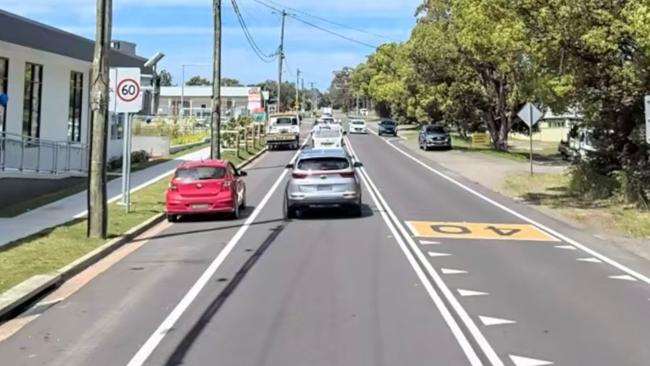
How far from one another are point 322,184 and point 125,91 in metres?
5.08

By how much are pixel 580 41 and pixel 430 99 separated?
114 ft

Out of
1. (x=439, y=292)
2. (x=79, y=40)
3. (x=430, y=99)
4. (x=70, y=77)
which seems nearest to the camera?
(x=439, y=292)

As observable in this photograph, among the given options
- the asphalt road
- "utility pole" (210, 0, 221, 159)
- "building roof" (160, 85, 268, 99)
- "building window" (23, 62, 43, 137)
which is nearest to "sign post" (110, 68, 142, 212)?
the asphalt road

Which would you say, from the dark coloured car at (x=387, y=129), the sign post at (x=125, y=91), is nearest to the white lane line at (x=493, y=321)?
the sign post at (x=125, y=91)

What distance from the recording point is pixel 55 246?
13352mm

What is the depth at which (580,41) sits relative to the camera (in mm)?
19109

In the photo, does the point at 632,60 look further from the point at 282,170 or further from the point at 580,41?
the point at 282,170

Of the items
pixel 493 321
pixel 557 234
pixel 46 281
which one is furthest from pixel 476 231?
pixel 46 281

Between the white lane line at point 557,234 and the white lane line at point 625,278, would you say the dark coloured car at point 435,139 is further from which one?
Answer: the white lane line at point 625,278

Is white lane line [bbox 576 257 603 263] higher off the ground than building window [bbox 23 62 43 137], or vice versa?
building window [bbox 23 62 43 137]

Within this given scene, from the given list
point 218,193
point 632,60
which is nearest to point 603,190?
point 632,60

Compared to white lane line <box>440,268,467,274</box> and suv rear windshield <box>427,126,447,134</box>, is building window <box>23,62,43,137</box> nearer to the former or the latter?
white lane line <box>440,268,467,274</box>

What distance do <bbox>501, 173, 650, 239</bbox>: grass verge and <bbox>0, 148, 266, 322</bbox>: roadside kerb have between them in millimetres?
10772

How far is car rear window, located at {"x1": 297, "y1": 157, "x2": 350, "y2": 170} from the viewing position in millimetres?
18766
